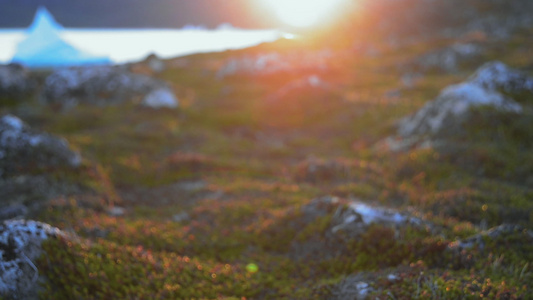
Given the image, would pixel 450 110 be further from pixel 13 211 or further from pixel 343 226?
pixel 13 211

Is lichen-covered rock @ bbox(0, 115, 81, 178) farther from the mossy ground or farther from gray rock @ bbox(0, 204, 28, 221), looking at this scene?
gray rock @ bbox(0, 204, 28, 221)

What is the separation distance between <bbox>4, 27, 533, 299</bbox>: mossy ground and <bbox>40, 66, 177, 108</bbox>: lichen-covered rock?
191 inches

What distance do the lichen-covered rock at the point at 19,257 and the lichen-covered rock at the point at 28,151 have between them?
7.11 metres

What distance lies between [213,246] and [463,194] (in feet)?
27.1

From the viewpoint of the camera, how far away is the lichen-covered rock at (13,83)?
3438 cm

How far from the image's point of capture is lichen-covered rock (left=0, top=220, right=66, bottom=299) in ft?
18.1

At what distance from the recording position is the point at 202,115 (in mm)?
27828

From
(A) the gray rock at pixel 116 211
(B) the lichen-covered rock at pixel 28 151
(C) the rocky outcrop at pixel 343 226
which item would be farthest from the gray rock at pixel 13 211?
(C) the rocky outcrop at pixel 343 226

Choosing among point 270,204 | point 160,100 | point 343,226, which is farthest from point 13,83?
point 343,226

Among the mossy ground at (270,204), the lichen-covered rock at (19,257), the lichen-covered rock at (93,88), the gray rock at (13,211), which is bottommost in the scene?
the mossy ground at (270,204)

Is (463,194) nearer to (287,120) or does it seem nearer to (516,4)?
(287,120)

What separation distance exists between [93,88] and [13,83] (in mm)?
10663

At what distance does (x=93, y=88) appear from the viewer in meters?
32.6

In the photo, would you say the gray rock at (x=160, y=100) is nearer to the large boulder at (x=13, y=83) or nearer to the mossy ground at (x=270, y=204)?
the mossy ground at (x=270, y=204)
